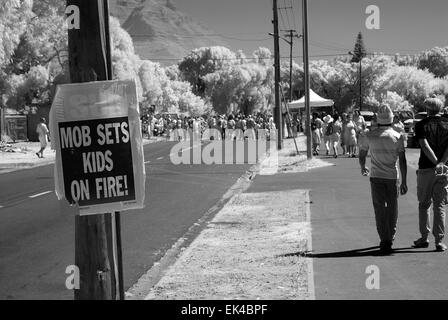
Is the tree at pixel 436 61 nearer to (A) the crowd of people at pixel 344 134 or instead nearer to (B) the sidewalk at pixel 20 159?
(B) the sidewalk at pixel 20 159

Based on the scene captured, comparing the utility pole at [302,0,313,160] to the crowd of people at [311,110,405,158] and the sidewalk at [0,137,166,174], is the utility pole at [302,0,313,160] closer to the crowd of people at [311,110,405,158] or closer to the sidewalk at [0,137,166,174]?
the crowd of people at [311,110,405,158]

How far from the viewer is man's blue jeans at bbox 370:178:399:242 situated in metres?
9.31

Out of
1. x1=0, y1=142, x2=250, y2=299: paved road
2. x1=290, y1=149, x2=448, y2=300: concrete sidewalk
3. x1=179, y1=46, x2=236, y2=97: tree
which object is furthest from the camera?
x1=179, y1=46, x2=236, y2=97: tree

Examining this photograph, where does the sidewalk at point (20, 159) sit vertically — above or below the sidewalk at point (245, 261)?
below

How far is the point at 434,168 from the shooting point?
366 inches

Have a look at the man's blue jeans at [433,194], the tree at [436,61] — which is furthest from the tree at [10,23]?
the tree at [436,61]

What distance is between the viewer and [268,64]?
152 metres

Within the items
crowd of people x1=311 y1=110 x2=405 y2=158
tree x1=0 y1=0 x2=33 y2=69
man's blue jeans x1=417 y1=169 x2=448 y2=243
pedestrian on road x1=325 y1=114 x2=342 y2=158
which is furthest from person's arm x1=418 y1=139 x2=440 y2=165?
tree x1=0 y1=0 x2=33 y2=69

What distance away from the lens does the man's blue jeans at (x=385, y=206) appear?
9.31 metres

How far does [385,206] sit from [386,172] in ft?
1.37

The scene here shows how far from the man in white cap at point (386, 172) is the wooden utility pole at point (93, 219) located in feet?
14.3
